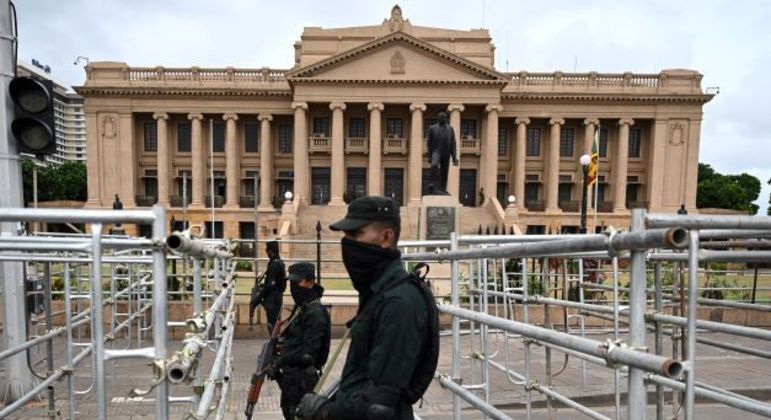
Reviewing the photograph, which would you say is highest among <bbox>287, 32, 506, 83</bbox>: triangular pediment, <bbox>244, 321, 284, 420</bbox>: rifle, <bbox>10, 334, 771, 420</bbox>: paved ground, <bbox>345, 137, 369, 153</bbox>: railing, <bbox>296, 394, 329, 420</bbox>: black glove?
<bbox>287, 32, 506, 83</bbox>: triangular pediment

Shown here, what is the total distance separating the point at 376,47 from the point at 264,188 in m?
16.8

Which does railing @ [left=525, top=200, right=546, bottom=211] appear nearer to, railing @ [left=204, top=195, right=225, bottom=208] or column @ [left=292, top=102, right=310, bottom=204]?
column @ [left=292, top=102, right=310, bottom=204]

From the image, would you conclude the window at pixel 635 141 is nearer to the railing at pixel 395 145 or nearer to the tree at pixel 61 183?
the railing at pixel 395 145

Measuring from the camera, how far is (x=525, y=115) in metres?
47.4

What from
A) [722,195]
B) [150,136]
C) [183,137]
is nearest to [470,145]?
[183,137]

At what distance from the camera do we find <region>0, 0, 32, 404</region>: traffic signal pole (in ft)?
18.1

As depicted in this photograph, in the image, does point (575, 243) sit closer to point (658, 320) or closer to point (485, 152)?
point (658, 320)

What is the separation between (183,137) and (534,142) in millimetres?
35687

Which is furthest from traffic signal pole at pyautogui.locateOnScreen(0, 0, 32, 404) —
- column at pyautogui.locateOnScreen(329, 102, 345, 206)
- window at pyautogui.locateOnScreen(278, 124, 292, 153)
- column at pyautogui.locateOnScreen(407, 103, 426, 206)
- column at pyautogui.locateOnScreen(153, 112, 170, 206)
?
column at pyautogui.locateOnScreen(153, 112, 170, 206)

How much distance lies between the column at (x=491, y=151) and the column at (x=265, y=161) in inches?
807

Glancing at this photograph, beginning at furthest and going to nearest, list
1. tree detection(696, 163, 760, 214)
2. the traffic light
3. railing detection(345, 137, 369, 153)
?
1. tree detection(696, 163, 760, 214)
2. railing detection(345, 137, 369, 153)
3. the traffic light

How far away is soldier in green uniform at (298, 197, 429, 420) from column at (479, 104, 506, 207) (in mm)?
42301

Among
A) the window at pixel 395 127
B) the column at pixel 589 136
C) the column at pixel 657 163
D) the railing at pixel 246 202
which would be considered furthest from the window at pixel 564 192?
the railing at pixel 246 202

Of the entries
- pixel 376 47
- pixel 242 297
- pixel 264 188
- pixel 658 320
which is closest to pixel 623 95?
pixel 376 47
